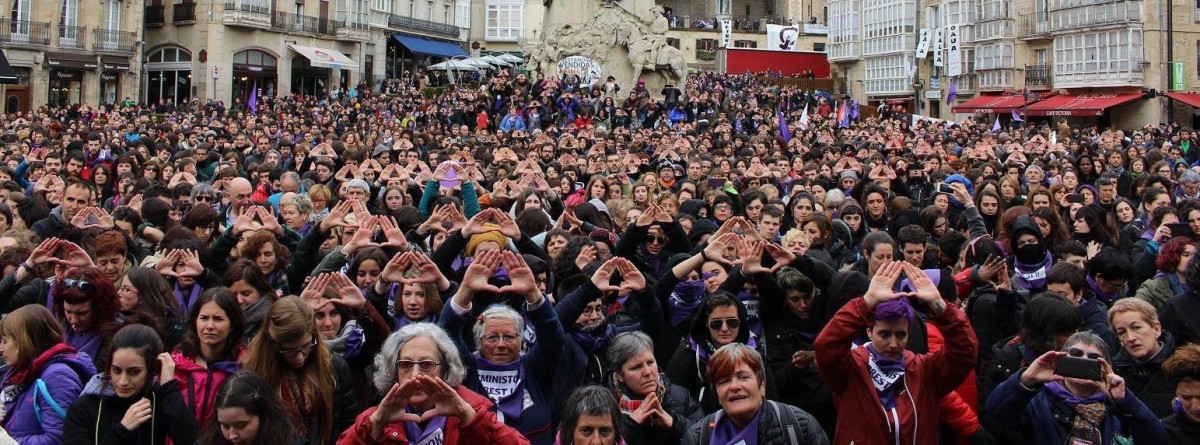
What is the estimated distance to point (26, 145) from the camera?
58.5ft

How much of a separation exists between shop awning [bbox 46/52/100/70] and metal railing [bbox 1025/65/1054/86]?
3820 cm

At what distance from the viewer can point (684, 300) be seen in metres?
6.99

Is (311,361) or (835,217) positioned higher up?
(835,217)

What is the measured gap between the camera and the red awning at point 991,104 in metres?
49.8

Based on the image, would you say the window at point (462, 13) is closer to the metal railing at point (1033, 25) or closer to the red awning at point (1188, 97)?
the metal railing at point (1033, 25)

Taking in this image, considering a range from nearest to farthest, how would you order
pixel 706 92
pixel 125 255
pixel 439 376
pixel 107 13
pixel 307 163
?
1. pixel 439 376
2. pixel 125 255
3. pixel 307 163
4. pixel 706 92
5. pixel 107 13

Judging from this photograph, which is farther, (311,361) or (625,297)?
(625,297)

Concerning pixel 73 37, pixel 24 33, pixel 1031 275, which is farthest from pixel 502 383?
pixel 73 37

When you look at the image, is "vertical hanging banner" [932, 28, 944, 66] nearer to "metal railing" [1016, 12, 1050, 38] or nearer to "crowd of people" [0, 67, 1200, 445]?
"metal railing" [1016, 12, 1050, 38]

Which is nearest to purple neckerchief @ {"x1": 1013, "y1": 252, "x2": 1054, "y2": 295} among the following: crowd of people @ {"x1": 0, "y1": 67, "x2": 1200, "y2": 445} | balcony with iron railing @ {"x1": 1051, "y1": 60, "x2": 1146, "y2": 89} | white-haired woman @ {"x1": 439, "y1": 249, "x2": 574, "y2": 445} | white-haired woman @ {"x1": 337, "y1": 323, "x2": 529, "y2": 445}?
crowd of people @ {"x1": 0, "y1": 67, "x2": 1200, "y2": 445}

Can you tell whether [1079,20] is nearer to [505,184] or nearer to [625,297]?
[505,184]

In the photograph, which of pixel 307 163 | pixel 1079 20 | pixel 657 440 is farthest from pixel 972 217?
pixel 1079 20

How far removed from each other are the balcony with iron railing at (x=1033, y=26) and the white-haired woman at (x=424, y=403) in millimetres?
49967

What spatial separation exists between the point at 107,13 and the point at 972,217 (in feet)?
143
